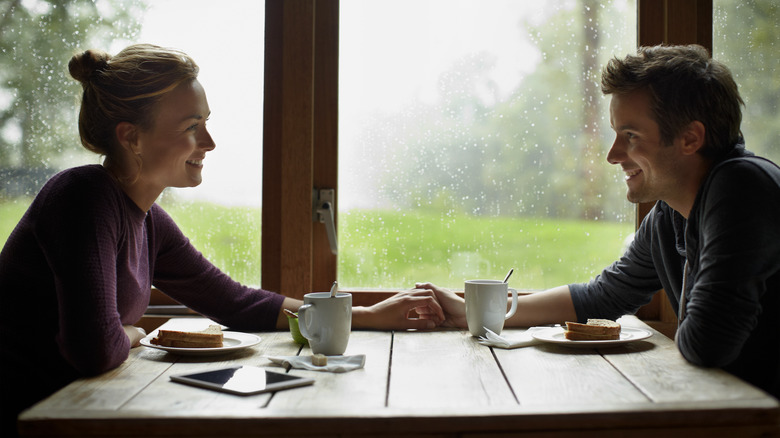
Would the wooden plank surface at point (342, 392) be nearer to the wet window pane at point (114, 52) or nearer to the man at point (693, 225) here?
the man at point (693, 225)

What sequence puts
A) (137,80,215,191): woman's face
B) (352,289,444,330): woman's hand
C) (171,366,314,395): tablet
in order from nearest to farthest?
(171,366,314,395): tablet < (137,80,215,191): woman's face < (352,289,444,330): woman's hand

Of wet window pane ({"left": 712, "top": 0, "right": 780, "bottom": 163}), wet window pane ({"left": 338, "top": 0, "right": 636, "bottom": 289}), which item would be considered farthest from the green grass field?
Result: wet window pane ({"left": 712, "top": 0, "right": 780, "bottom": 163})

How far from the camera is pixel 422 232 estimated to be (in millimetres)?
2234

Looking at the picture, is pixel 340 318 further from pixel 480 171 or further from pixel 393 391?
pixel 480 171

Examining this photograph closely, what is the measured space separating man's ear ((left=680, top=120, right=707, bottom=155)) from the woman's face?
1.13 metres

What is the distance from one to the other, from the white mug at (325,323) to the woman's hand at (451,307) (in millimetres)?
440

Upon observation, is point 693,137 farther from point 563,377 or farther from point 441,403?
point 441,403

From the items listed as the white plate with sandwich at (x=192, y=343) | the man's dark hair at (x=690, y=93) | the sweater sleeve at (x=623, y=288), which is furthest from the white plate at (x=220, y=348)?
the man's dark hair at (x=690, y=93)

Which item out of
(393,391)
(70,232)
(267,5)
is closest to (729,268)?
(393,391)

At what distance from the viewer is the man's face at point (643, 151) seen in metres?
1.57

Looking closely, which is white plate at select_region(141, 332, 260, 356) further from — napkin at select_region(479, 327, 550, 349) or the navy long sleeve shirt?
the navy long sleeve shirt

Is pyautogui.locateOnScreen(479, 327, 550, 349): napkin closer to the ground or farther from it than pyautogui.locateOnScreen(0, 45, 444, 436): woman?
closer to the ground

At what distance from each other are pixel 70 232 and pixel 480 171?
128cm

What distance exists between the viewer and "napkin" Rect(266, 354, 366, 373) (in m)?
1.26
